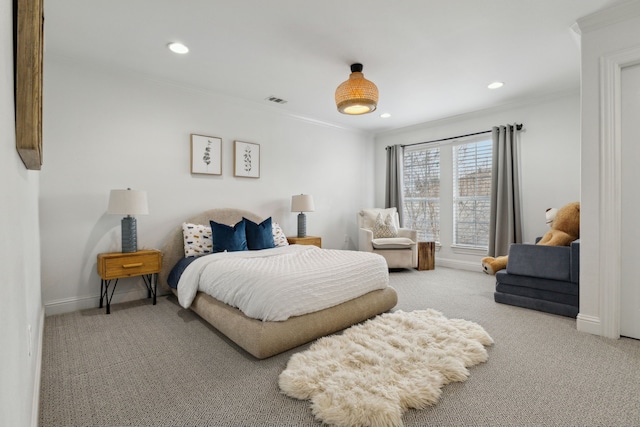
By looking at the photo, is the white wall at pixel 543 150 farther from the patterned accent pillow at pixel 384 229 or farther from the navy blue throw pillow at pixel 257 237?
the navy blue throw pillow at pixel 257 237

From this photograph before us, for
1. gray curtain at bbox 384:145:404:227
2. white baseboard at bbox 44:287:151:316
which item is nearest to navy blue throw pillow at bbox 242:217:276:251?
white baseboard at bbox 44:287:151:316

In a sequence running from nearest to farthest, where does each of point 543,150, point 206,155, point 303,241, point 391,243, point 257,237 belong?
point 257,237, point 206,155, point 543,150, point 303,241, point 391,243

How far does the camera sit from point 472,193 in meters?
5.14

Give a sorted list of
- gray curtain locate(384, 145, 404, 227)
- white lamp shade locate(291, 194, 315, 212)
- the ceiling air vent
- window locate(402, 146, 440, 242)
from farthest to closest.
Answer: gray curtain locate(384, 145, 404, 227)
window locate(402, 146, 440, 242)
white lamp shade locate(291, 194, 315, 212)
the ceiling air vent

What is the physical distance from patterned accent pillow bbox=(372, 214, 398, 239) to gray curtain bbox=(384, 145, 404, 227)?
2.18ft

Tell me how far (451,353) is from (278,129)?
3.85 m

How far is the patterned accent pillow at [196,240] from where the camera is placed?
11.7 ft

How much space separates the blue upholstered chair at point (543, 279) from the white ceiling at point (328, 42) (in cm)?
195

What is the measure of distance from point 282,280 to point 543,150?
13.8ft

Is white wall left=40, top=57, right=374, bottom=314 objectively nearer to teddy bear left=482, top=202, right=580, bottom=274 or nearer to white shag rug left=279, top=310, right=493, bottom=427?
white shag rug left=279, top=310, right=493, bottom=427

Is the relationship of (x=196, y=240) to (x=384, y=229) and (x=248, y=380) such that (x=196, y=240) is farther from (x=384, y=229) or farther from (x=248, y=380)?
(x=384, y=229)

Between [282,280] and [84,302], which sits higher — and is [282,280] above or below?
above

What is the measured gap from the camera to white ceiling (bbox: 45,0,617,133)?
239cm

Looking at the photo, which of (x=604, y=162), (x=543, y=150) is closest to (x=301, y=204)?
(x=604, y=162)
